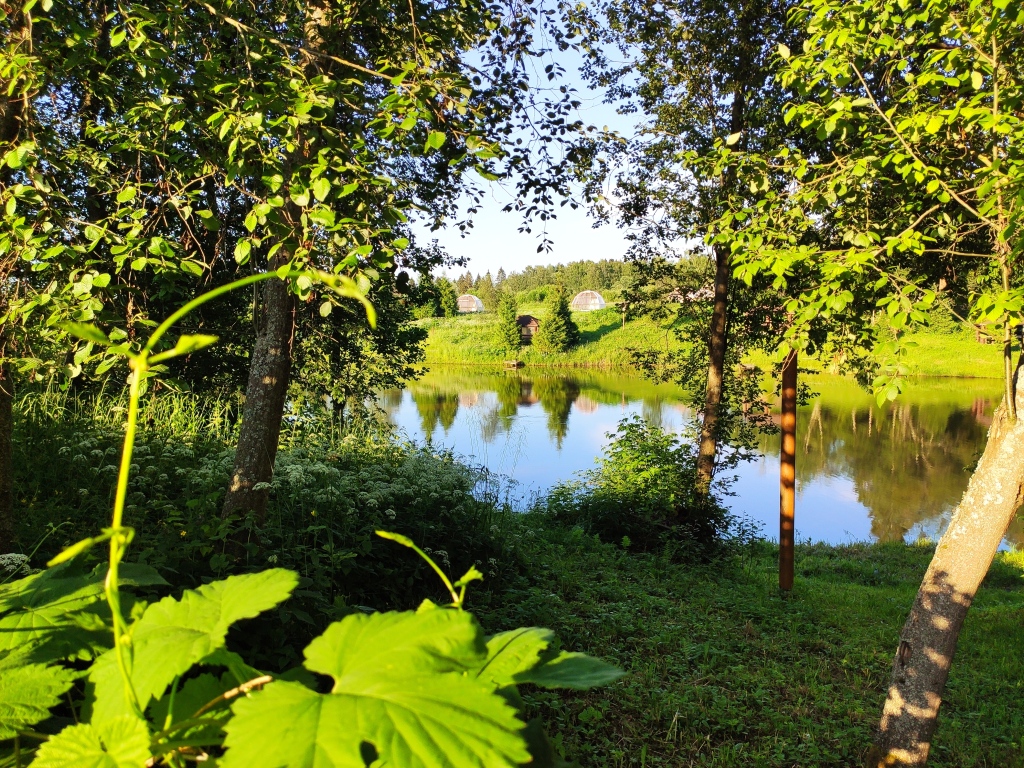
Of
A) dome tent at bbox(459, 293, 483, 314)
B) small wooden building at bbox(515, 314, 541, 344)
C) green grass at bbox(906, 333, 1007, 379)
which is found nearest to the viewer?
green grass at bbox(906, 333, 1007, 379)

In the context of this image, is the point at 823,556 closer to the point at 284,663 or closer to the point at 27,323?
the point at 284,663

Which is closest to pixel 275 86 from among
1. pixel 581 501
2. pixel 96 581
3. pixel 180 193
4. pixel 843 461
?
pixel 180 193

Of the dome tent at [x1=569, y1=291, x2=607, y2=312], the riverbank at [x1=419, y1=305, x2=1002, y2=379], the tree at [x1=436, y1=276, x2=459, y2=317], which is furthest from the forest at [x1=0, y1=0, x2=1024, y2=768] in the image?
the dome tent at [x1=569, y1=291, x2=607, y2=312]

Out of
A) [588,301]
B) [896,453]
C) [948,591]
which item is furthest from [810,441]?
[588,301]

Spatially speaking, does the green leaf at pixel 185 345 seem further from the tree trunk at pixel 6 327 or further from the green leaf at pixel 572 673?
the tree trunk at pixel 6 327

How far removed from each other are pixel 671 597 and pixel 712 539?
2342 mm

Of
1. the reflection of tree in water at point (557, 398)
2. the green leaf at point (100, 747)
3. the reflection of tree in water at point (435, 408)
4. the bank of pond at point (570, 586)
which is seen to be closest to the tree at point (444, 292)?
the bank of pond at point (570, 586)

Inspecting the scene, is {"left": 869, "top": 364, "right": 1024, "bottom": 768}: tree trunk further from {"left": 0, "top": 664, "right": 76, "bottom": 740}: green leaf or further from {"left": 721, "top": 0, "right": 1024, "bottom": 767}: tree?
{"left": 0, "top": 664, "right": 76, "bottom": 740}: green leaf

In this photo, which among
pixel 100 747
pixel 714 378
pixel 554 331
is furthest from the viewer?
pixel 554 331

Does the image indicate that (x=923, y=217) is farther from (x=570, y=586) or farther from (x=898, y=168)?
(x=570, y=586)

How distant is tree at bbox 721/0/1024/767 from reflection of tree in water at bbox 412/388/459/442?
10414mm

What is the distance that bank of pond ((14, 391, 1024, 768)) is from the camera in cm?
310

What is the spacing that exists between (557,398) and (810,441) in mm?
9438

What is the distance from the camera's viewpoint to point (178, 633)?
60 cm
